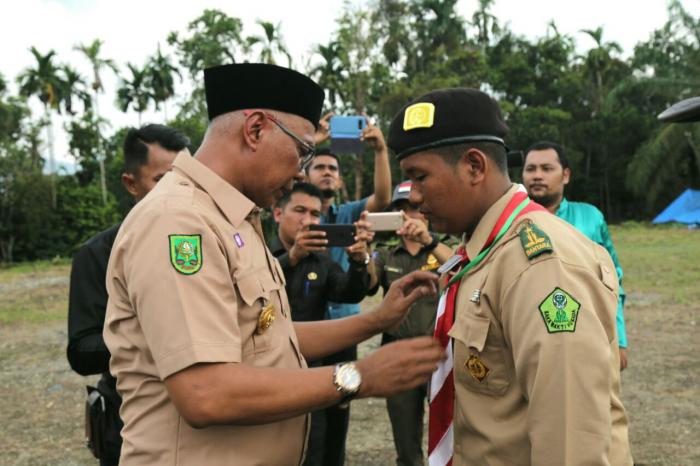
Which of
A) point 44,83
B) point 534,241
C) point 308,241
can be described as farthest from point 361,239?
point 44,83

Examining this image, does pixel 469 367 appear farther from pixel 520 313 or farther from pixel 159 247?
pixel 159 247

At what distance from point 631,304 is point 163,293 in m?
11.2

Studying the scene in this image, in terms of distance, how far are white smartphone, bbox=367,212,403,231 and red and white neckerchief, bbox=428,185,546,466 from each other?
7.43 ft

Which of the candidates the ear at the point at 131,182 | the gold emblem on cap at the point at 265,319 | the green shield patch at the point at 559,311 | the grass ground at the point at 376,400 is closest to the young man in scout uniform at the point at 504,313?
the green shield patch at the point at 559,311

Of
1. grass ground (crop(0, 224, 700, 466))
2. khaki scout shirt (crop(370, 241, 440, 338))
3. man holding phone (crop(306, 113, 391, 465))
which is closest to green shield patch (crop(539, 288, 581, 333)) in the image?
khaki scout shirt (crop(370, 241, 440, 338))

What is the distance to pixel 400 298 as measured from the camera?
273 cm

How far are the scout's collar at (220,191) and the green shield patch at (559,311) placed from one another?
0.96 meters

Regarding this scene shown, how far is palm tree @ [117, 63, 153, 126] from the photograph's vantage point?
40.5m

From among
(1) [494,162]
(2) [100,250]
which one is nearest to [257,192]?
(1) [494,162]

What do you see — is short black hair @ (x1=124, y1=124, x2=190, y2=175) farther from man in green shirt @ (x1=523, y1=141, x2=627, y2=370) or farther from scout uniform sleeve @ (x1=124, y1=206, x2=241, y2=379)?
man in green shirt @ (x1=523, y1=141, x2=627, y2=370)

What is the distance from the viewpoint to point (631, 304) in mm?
11422

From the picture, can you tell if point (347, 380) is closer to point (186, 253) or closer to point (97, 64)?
point (186, 253)

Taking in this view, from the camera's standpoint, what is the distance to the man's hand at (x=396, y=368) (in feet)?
6.44

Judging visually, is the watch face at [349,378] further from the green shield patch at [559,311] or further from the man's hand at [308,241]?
the man's hand at [308,241]
